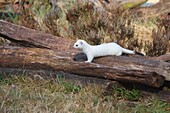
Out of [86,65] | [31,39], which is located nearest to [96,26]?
[31,39]

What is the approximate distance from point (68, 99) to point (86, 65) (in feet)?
1.54

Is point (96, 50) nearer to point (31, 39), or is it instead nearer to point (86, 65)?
point (86, 65)

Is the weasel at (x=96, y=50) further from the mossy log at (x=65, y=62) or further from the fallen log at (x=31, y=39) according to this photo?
the fallen log at (x=31, y=39)

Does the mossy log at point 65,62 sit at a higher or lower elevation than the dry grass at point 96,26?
lower

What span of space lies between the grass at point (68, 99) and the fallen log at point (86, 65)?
0.56 ft

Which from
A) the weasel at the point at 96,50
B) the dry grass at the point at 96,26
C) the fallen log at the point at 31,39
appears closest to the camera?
the weasel at the point at 96,50

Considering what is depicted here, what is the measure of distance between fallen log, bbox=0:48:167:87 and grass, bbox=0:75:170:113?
17cm

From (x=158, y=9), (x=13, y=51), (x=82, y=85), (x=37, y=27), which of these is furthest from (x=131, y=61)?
(x=158, y=9)

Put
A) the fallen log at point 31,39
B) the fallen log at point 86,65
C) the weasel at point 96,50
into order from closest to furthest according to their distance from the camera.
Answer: the fallen log at point 86,65 → the weasel at point 96,50 → the fallen log at point 31,39

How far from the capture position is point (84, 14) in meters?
8.09

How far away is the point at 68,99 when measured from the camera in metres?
5.18

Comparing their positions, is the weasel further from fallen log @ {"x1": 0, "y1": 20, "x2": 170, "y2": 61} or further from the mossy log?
fallen log @ {"x1": 0, "y1": 20, "x2": 170, "y2": 61}

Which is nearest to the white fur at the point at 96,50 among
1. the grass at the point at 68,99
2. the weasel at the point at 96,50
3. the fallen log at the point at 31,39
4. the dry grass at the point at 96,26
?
the weasel at the point at 96,50

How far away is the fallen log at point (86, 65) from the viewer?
16.6 feet
